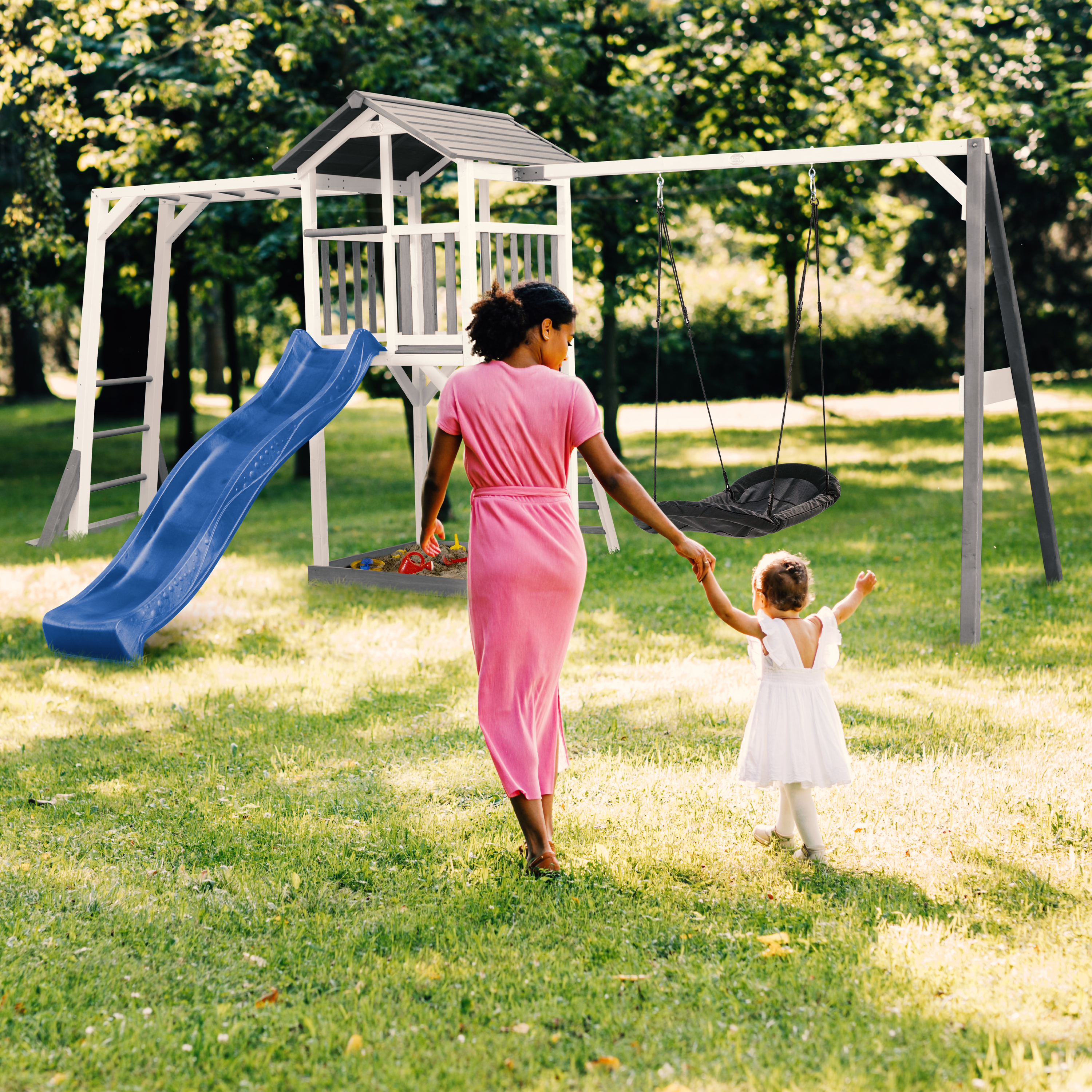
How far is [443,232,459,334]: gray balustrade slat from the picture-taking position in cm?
871

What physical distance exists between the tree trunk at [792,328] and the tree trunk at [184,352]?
8.37 metres

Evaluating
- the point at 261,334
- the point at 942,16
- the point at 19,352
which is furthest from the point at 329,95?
the point at 261,334

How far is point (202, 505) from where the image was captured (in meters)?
7.85

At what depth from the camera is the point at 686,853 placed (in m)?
4.48

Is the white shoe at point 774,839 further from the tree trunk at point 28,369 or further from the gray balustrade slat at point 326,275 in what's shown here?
the tree trunk at point 28,369

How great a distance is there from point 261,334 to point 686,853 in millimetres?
38549

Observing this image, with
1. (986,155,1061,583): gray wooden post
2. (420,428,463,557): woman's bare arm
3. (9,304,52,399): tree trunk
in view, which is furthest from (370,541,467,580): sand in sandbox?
(9,304,52,399): tree trunk

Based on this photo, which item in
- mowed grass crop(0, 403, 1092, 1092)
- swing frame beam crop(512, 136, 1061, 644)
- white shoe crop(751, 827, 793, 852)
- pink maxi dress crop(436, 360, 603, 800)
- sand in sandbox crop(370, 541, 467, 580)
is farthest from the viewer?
sand in sandbox crop(370, 541, 467, 580)

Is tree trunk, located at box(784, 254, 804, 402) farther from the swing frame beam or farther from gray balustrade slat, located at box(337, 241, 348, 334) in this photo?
the swing frame beam

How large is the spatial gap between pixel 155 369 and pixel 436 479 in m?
6.74

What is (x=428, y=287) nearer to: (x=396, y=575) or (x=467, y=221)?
(x=467, y=221)

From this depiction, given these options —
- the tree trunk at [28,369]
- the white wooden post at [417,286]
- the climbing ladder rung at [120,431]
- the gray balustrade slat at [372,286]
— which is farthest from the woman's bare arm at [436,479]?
the tree trunk at [28,369]

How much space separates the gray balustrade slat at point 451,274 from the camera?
28.6 feet

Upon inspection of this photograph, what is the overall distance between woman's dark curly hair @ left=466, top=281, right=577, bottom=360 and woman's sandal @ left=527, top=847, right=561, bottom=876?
170 centimetres
